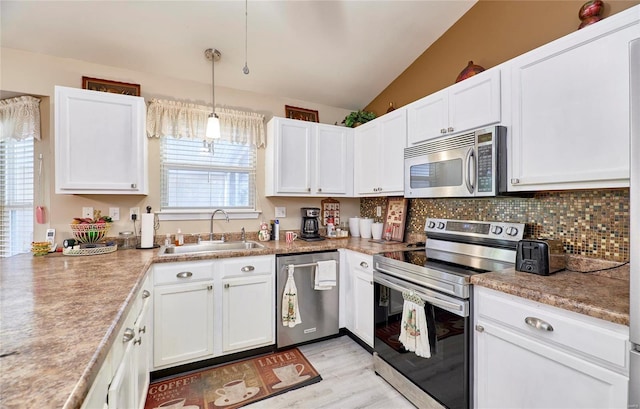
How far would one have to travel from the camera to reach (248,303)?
7.48ft

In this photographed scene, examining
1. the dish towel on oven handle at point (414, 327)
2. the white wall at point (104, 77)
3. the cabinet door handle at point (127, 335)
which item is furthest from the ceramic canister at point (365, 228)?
the cabinet door handle at point (127, 335)

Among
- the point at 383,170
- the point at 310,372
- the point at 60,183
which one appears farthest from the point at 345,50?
the point at 310,372

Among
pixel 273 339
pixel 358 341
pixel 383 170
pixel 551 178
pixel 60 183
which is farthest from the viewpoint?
pixel 383 170

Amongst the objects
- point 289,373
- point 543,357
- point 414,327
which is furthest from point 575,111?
point 289,373

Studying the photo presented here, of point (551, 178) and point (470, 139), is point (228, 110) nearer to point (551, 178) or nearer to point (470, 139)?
point (470, 139)

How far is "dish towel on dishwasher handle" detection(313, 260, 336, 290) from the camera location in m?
2.47

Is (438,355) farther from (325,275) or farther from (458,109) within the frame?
(458,109)

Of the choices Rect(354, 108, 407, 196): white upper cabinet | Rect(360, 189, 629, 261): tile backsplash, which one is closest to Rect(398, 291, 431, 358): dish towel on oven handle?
Rect(360, 189, 629, 261): tile backsplash

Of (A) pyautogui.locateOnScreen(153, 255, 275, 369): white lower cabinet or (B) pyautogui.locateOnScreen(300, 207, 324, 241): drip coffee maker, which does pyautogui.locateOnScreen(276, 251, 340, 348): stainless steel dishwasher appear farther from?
(B) pyautogui.locateOnScreen(300, 207, 324, 241): drip coffee maker

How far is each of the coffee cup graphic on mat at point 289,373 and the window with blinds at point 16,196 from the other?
2.35 metres

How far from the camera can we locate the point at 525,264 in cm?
152

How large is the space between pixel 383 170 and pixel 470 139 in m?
0.95

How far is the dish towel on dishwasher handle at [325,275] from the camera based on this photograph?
8.10 ft

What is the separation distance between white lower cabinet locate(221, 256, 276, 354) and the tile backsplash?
5.82 ft
